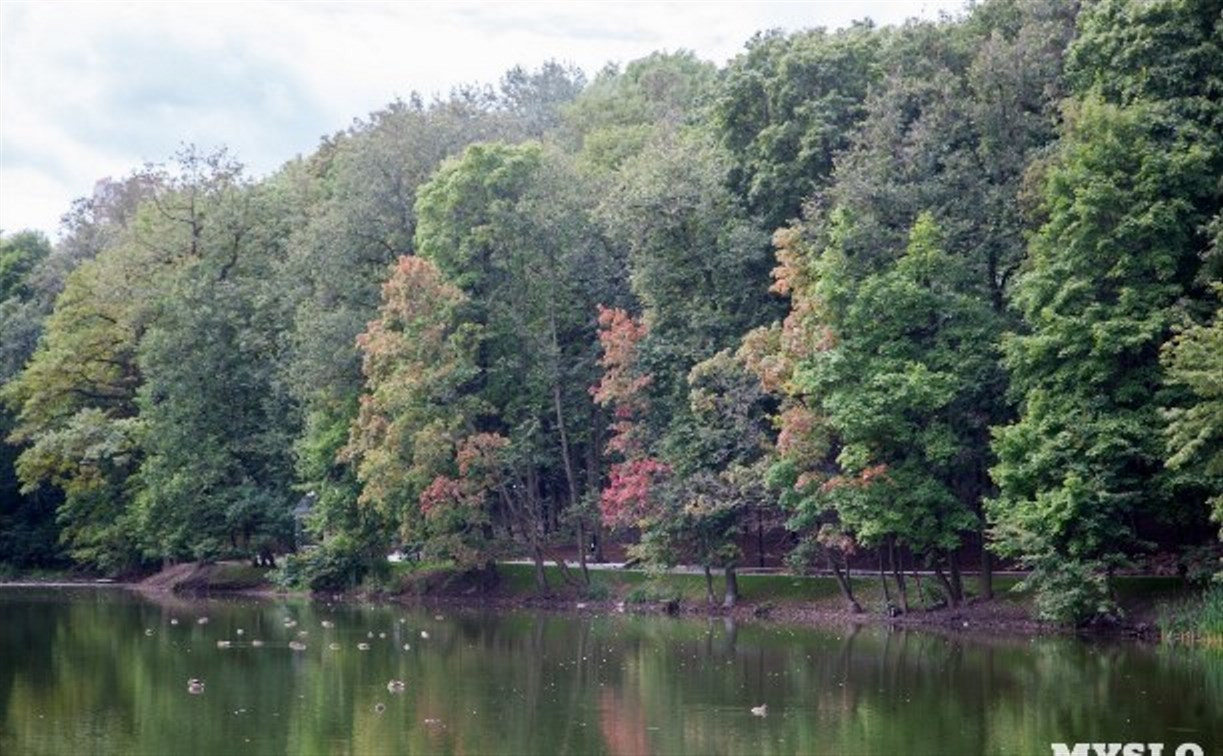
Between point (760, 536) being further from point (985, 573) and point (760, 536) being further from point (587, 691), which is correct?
point (587, 691)

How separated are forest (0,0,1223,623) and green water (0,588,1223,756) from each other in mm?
5338

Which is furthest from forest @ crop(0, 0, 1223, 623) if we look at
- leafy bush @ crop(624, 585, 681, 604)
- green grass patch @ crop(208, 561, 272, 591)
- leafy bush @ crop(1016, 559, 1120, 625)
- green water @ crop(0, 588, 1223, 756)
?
green water @ crop(0, 588, 1223, 756)

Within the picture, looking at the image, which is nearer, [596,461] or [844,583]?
[844,583]

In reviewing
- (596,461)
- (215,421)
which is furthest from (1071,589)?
(215,421)

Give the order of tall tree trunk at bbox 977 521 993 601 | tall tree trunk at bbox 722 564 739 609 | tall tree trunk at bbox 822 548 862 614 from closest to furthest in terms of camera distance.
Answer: tall tree trunk at bbox 977 521 993 601 < tall tree trunk at bbox 822 548 862 614 < tall tree trunk at bbox 722 564 739 609

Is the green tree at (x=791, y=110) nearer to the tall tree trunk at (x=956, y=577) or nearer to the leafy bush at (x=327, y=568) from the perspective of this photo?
the tall tree trunk at (x=956, y=577)

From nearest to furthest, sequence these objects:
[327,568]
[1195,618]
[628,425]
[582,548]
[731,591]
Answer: [1195,618], [731,591], [628,425], [582,548], [327,568]

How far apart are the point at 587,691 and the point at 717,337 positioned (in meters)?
25.8

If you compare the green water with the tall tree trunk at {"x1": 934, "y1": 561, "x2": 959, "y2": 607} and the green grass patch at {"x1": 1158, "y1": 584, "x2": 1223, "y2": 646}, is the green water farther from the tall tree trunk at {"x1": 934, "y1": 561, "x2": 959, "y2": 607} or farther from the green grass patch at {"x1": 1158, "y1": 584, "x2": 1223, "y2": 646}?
the tall tree trunk at {"x1": 934, "y1": 561, "x2": 959, "y2": 607}

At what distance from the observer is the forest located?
1713 inches

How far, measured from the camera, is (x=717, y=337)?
58.2 metres

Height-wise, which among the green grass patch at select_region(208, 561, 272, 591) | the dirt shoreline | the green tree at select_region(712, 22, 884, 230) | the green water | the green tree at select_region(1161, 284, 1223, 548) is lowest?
the green water

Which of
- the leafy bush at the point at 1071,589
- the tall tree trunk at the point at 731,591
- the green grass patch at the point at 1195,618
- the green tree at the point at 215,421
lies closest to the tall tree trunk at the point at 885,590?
the tall tree trunk at the point at 731,591

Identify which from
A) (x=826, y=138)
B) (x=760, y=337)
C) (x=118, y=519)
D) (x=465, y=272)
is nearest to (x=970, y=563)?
(x=760, y=337)
